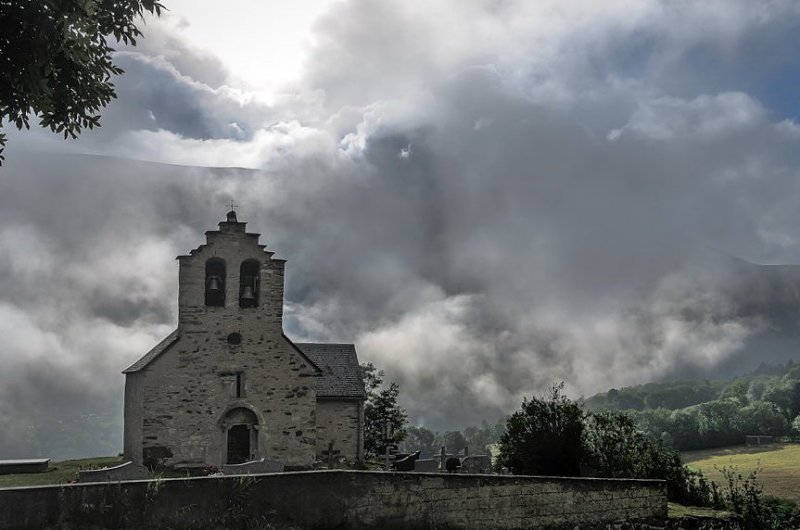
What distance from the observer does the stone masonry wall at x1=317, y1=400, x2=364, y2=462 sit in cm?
3612

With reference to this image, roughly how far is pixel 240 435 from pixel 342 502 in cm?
1867

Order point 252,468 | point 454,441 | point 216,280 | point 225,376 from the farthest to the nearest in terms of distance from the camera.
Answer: point 454,441 → point 216,280 → point 225,376 → point 252,468

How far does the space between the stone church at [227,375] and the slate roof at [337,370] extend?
444 centimetres

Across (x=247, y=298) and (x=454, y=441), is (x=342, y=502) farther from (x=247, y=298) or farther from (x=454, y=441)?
(x=454, y=441)

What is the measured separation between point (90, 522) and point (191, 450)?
19.1m

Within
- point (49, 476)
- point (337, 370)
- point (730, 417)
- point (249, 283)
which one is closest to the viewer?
point (49, 476)

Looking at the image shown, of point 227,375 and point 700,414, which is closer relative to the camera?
point 227,375

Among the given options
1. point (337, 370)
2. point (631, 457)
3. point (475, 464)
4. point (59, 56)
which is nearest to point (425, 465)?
point (475, 464)

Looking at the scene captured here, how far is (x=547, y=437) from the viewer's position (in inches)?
955

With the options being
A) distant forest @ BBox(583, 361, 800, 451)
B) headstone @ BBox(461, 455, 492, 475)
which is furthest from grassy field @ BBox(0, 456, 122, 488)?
distant forest @ BBox(583, 361, 800, 451)

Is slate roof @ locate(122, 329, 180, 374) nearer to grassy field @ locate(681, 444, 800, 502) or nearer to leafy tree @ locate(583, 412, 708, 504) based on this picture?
leafy tree @ locate(583, 412, 708, 504)

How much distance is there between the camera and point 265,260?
3145 cm

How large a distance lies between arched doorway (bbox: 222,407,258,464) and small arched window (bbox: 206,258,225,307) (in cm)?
465

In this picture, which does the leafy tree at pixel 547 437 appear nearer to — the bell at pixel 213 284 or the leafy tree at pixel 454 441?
the bell at pixel 213 284
